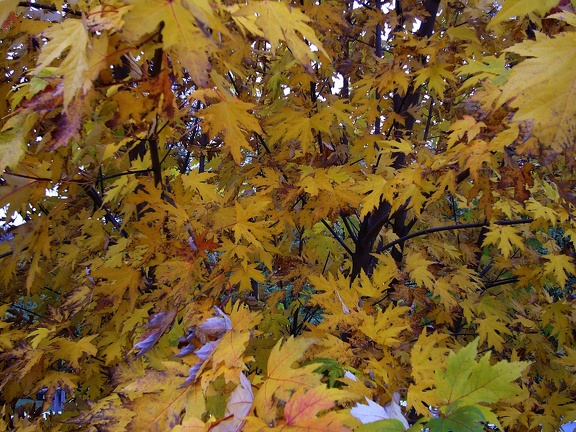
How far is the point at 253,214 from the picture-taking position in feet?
5.49

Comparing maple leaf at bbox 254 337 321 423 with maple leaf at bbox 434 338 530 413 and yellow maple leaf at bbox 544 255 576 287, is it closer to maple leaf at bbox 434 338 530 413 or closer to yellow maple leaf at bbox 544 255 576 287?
maple leaf at bbox 434 338 530 413

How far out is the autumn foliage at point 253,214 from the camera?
910mm

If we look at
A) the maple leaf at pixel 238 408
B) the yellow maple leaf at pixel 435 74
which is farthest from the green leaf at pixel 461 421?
the yellow maple leaf at pixel 435 74

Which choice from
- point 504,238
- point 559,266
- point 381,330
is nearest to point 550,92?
point 381,330

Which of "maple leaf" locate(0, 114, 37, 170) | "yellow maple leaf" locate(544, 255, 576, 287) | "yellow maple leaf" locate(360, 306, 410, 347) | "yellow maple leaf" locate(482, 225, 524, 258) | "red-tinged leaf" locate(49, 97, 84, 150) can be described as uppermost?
"red-tinged leaf" locate(49, 97, 84, 150)

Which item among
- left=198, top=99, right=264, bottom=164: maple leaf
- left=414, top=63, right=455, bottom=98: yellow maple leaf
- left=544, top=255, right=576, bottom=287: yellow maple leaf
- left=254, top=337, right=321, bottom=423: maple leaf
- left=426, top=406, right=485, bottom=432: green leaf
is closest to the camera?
left=426, top=406, right=485, bottom=432: green leaf

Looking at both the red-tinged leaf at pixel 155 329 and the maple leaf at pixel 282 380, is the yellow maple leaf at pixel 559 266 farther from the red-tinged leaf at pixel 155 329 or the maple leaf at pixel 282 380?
the red-tinged leaf at pixel 155 329

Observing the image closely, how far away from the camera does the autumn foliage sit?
2.98 ft

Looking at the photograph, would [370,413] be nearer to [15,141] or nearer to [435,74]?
[15,141]

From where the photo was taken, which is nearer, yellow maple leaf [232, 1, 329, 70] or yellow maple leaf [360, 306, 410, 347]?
yellow maple leaf [232, 1, 329, 70]

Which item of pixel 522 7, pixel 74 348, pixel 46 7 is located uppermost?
pixel 46 7

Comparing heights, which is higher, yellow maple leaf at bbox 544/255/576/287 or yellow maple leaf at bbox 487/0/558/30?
yellow maple leaf at bbox 487/0/558/30

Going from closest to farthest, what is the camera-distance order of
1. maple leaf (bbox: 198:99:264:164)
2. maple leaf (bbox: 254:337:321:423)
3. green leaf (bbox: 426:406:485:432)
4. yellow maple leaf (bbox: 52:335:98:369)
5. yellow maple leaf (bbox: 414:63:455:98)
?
1. green leaf (bbox: 426:406:485:432)
2. maple leaf (bbox: 254:337:321:423)
3. maple leaf (bbox: 198:99:264:164)
4. yellow maple leaf (bbox: 52:335:98:369)
5. yellow maple leaf (bbox: 414:63:455:98)

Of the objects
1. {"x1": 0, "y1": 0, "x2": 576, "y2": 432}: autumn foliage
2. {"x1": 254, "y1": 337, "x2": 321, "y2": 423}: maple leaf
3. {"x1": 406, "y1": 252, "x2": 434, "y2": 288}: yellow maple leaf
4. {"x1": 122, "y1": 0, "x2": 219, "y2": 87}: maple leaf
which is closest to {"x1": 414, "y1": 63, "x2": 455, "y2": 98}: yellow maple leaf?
{"x1": 0, "y1": 0, "x2": 576, "y2": 432}: autumn foliage
